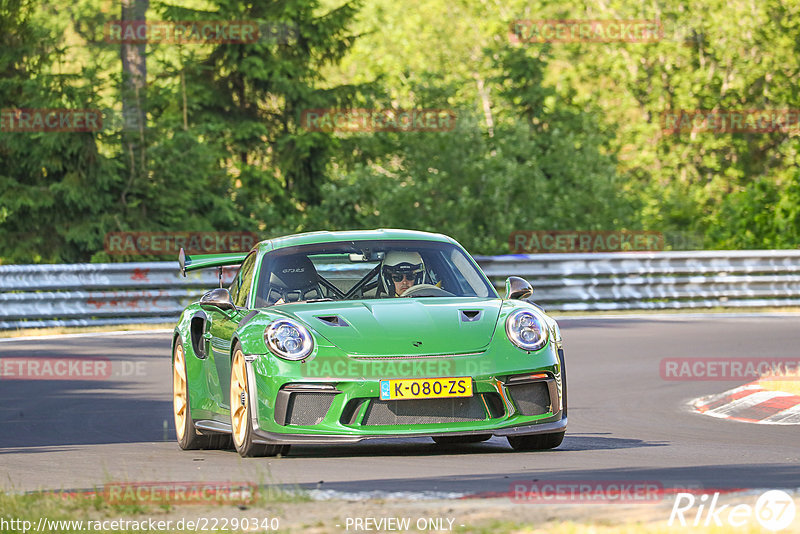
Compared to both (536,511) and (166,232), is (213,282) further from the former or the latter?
(536,511)

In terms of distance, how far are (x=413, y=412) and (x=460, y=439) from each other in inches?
36.5

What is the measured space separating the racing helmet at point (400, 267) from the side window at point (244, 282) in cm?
86

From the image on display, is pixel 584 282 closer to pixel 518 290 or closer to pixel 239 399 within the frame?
pixel 518 290

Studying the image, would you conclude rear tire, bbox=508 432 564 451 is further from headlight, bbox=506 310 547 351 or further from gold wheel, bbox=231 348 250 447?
gold wheel, bbox=231 348 250 447

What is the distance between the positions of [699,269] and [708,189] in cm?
2167

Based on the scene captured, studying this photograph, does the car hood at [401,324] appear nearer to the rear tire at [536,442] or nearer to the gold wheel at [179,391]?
the rear tire at [536,442]

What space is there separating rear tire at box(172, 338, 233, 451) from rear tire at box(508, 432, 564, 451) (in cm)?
208

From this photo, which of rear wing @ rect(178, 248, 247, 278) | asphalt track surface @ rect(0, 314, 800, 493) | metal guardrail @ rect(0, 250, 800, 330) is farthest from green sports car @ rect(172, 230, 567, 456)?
metal guardrail @ rect(0, 250, 800, 330)

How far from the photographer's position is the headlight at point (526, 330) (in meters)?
8.72

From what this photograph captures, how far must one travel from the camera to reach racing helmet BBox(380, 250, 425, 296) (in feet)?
32.3

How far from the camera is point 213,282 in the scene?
2188 cm

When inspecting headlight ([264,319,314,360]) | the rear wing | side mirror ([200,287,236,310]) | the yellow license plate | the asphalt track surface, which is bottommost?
the asphalt track surface

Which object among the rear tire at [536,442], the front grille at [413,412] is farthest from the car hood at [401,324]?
the rear tire at [536,442]

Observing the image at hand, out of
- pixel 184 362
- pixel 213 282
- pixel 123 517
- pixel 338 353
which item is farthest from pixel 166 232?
pixel 123 517
